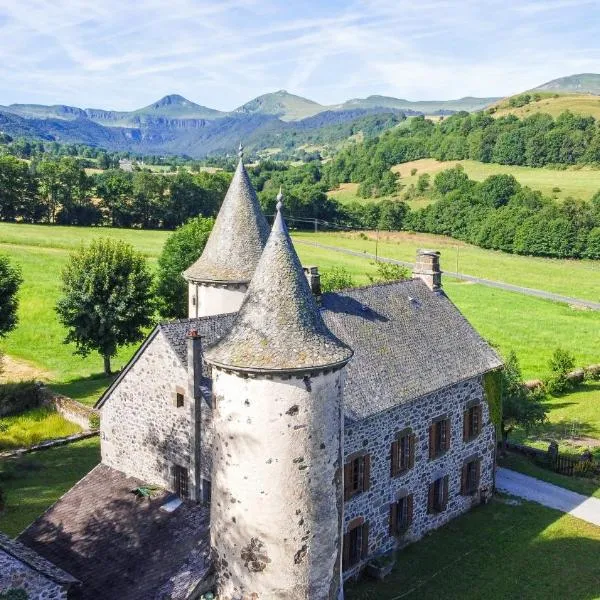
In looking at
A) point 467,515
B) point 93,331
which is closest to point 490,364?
point 467,515

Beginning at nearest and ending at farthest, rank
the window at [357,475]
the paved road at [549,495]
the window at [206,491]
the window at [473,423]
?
the window at [206,491], the window at [357,475], the window at [473,423], the paved road at [549,495]

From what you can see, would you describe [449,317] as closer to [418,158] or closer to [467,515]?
[467,515]

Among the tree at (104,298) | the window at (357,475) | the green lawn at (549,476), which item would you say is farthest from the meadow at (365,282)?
the window at (357,475)

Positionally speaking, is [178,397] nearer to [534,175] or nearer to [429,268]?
[429,268]

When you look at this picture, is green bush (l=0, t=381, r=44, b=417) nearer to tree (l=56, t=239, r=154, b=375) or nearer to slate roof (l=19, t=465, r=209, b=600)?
tree (l=56, t=239, r=154, b=375)

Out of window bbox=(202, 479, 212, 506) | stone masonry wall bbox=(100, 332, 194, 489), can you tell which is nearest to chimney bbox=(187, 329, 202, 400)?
stone masonry wall bbox=(100, 332, 194, 489)

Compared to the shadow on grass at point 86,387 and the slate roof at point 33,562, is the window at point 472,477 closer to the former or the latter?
the slate roof at point 33,562

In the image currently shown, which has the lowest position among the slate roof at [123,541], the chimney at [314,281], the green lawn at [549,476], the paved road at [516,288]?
the green lawn at [549,476]
